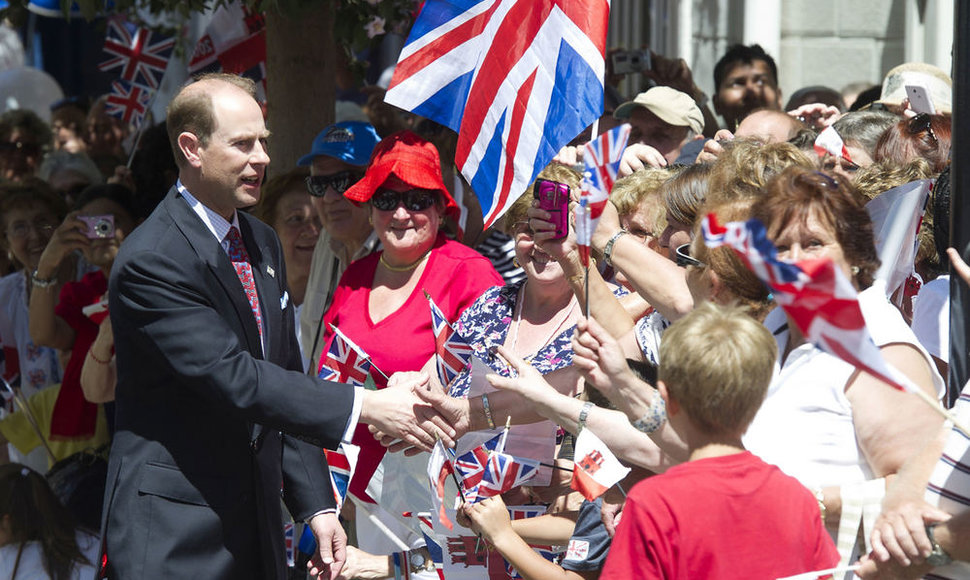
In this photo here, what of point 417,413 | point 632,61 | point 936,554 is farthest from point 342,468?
point 632,61

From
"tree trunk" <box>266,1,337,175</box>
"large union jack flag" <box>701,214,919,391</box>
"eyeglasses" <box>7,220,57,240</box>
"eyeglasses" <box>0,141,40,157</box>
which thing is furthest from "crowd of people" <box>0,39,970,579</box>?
"eyeglasses" <box>0,141,40,157</box>

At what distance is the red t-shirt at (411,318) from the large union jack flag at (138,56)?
4197 millimetres

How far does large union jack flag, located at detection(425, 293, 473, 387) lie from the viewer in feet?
14.4

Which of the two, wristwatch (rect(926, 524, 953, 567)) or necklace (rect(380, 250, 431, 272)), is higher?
necklace (rect(380, 250, 431, 272))

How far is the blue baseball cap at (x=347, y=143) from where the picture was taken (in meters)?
5.69

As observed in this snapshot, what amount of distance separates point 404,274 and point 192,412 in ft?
4.56

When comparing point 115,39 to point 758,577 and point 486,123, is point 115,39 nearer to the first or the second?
point 486,123

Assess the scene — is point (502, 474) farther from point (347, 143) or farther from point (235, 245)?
point (347, 143)

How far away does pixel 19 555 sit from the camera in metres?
5.23

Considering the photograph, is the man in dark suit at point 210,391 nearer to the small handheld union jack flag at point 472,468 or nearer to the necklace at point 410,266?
the small handheld union jack flag at point 472,468

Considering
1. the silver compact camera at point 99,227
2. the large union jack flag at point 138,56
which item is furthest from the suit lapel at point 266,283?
the large union jack flag at point 138,56

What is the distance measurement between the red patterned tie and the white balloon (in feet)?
30.8

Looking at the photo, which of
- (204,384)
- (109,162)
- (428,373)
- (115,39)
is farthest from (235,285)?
(109,162)

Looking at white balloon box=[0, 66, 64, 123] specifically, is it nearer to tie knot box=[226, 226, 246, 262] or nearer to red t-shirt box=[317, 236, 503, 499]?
red t-shirt box=[317, 236, 503, 499]
